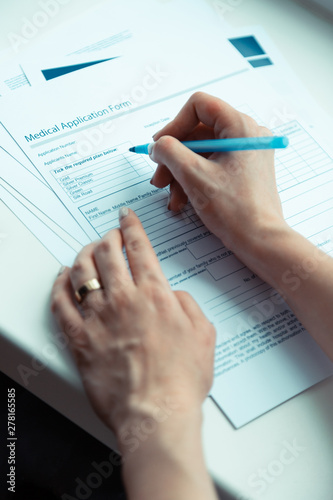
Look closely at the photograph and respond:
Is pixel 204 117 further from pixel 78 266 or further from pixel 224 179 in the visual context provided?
pixel 78 266

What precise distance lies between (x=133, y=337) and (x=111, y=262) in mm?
96

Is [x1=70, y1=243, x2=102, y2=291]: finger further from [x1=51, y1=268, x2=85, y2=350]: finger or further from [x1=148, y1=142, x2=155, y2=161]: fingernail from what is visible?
[x1=148, y1=142, x2=155, y2=161]: fingernail

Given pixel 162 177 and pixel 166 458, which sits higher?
pixel 162 177

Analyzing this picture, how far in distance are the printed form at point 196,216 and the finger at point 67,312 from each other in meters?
0.09

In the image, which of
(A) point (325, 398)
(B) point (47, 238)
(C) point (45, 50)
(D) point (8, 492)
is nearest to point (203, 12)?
(C) point (45, 50)

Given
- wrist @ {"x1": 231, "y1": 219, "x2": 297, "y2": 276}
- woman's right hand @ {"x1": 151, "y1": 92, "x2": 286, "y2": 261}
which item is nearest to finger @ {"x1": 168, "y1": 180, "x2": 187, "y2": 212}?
woman's right hand @ {"x1": 151, "y1": 92, "x2": 286, "y2": 261}

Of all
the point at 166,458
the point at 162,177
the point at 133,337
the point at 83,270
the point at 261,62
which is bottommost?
the point at 166,458

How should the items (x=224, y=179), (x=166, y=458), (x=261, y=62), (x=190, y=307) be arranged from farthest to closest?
1. (x=261, y=62)
2. (x=224, y=179)
3. (x=190, y=307)
4. (x=166, y=458)

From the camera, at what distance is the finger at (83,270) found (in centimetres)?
55

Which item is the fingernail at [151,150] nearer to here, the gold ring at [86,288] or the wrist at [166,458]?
the gold ring at [86,288]

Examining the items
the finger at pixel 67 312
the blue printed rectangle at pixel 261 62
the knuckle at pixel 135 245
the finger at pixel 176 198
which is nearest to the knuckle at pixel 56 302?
the finger at pixel 67 312

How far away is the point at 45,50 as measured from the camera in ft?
2.64

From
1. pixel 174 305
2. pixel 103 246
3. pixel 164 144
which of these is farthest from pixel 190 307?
pixel 164 144

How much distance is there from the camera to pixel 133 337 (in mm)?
505
